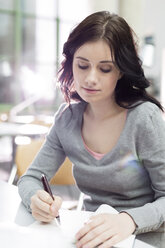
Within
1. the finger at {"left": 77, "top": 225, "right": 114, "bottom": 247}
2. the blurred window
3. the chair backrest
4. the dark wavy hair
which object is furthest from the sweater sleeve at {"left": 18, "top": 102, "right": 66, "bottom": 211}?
the blurred window

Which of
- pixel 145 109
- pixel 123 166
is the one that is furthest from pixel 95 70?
pixel 123 166

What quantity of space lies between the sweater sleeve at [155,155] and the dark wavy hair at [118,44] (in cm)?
10

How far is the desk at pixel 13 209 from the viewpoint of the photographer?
3.10ft

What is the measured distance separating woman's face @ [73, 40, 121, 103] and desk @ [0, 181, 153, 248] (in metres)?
0.40

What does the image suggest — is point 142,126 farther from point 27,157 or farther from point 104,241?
point 27,157

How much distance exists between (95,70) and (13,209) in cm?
50

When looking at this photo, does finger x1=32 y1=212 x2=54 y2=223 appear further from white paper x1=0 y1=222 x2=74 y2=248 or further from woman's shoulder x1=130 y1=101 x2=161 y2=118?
woman's shoulder x1=130 y1=101 x2=161 y2=118

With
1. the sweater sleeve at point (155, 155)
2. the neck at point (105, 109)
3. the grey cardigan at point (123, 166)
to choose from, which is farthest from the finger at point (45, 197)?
the neck at point (105, 109)

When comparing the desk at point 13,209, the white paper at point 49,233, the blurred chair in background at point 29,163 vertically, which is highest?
the white paper at point 49,233

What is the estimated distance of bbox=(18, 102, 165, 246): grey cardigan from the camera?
1012 millimetres

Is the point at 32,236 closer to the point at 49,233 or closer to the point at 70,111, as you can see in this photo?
the point at 49,233

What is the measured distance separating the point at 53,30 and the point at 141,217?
5.48 meters

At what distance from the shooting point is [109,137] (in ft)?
3.74

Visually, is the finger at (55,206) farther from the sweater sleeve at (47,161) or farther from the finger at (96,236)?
the sweater sleeve at (47,161)
